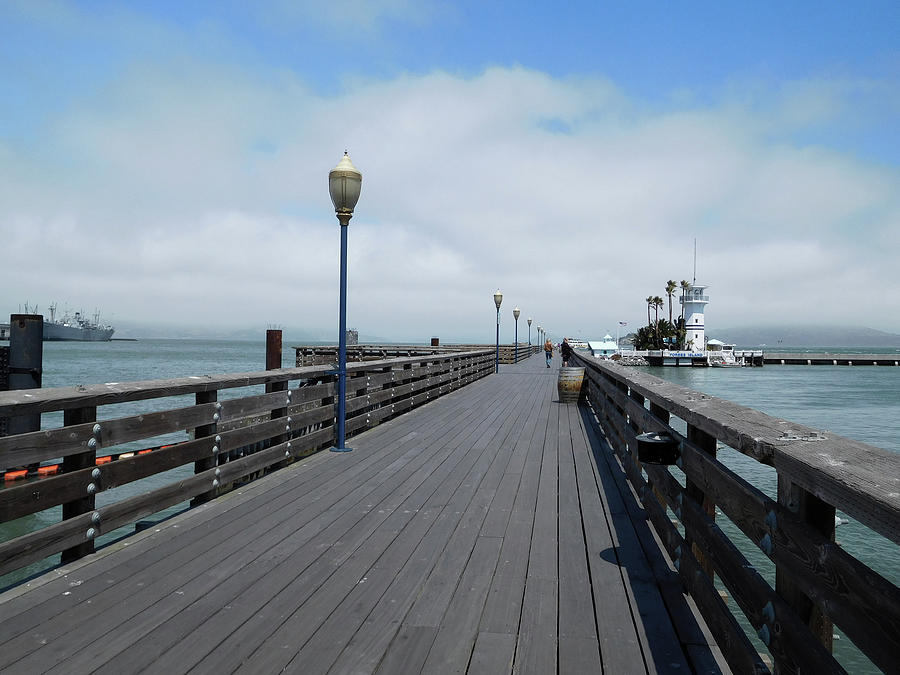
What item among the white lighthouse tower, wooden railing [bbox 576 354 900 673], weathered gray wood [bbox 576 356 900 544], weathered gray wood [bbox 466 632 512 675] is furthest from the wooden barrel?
the white lighthouse tower

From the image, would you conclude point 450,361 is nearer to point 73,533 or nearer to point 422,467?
point 422,467

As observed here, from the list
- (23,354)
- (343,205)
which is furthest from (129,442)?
(23,354)

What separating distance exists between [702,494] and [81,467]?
3.62 meters

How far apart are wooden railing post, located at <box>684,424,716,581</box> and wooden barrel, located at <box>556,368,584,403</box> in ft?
33.3

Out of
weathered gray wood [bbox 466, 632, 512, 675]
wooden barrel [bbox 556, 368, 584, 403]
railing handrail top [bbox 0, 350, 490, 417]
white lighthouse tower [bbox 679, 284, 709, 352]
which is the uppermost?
white lighthouse tower [bbox 679, 284, 709, 352]

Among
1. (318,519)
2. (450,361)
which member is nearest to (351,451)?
(318,519)

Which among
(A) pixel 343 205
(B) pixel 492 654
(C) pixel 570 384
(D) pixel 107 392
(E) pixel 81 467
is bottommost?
(B) pixel 492 654

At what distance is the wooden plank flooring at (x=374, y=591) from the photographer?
2.62 metres

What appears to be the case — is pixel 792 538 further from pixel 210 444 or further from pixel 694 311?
pixel 694 311

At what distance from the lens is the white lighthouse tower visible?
88.1 meters

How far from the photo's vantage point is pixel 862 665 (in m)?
4.51

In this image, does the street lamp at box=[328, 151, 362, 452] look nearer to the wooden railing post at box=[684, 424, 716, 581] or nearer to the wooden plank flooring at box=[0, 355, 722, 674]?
the wooden plank flooring at box=[0, 355, 722, 674]

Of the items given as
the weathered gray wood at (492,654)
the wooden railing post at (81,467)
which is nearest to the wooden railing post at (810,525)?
the weathered gray wood at (492,654)

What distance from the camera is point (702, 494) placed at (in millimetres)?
3105
